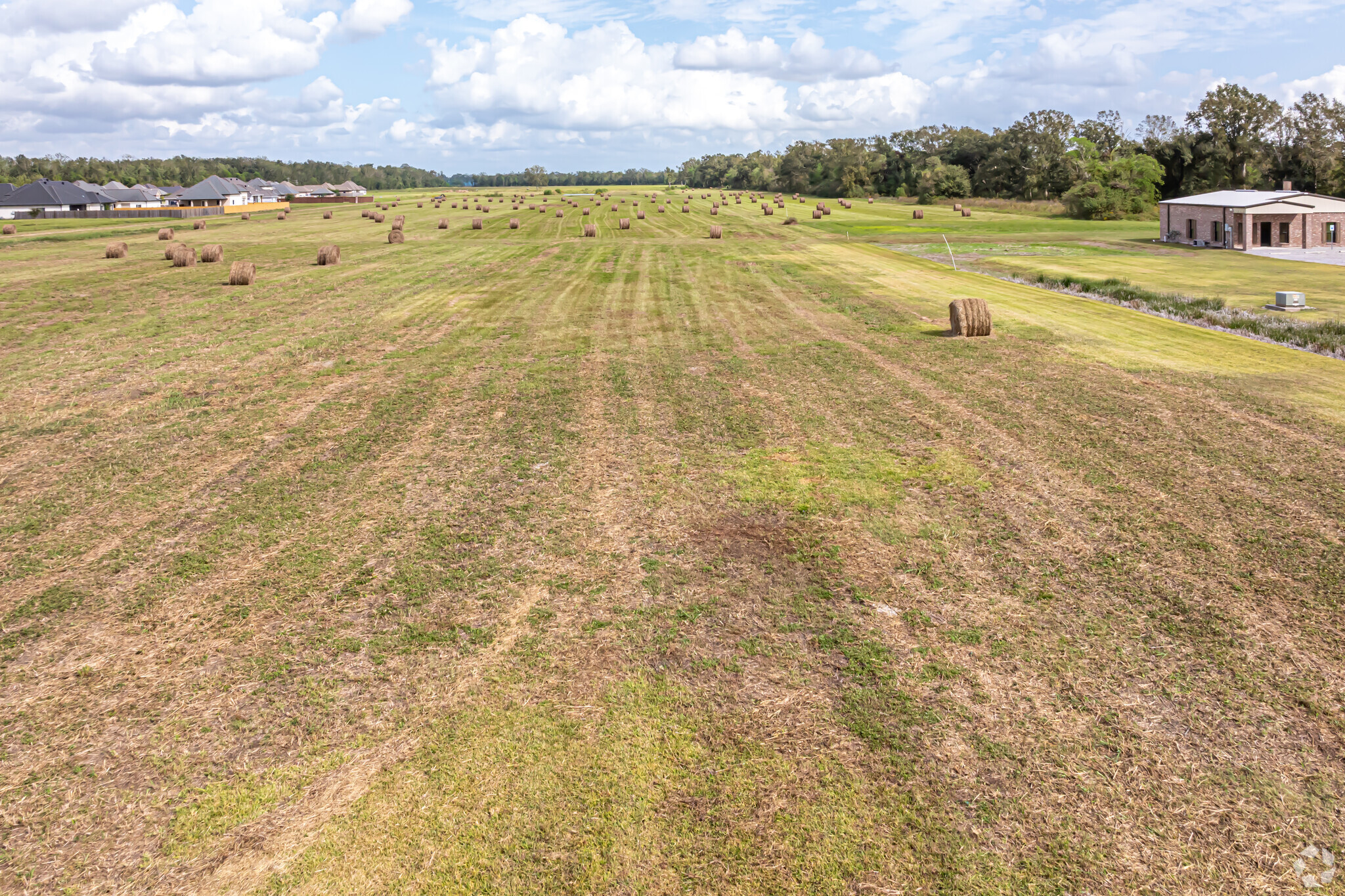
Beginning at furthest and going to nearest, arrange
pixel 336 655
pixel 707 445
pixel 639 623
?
pixel 707 445
pixel 639 623
pixel 336 655

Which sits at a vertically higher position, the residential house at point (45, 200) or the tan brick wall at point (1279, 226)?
the residential house at point (45, 200)

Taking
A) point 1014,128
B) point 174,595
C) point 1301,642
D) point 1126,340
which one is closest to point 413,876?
point 174,595

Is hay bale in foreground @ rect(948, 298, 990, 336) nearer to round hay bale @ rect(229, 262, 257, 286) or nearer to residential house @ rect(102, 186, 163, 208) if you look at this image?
round hay bale @ rect(229, 262, 257, 286)

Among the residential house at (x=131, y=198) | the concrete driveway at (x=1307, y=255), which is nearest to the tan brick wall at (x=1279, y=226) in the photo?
the concrete driveway at (x=1307, y=255)

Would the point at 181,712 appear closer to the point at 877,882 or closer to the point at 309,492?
the point at 309,492

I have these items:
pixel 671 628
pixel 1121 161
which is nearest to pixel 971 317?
pixel 671 628

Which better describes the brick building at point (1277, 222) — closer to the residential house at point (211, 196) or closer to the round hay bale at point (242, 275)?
the round hay bale at point (242, 275)

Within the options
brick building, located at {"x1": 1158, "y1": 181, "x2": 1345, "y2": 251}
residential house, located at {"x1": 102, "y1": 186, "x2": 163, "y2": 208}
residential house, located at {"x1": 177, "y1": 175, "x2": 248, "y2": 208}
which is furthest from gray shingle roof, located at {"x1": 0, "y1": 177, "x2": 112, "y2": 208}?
brick building, located at {"x1": 1158, "y1": 181, "x2": 1345, "y2": 251}
